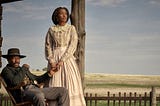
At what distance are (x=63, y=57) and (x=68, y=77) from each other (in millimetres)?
384

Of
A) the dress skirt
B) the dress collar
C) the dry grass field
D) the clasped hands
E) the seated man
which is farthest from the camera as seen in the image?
the dry grass field

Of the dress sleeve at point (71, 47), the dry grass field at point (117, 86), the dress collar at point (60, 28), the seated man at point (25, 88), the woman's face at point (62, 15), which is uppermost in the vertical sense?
the woman's face at point (62, 15)

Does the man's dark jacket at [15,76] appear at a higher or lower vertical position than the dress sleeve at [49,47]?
lower

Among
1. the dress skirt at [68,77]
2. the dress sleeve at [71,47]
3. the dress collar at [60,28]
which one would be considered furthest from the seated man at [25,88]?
the dress collar at [60,28]

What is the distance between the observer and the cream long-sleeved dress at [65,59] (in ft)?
27.1

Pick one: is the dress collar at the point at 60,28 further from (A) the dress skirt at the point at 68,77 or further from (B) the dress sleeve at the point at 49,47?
(A) the dress skirt at the point at 68,77

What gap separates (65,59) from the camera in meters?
8.20

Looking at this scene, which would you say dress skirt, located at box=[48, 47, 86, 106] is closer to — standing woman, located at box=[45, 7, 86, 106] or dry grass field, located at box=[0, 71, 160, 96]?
standing woman, located at box=[45, 7, 86, 106]

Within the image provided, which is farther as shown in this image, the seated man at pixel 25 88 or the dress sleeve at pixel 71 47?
the dress sleeve at pixel 71 47

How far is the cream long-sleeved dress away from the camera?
8.25m

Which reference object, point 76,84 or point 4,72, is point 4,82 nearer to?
point 4,72

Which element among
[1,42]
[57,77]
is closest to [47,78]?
[57,77]

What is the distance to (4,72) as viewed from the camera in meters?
7.82

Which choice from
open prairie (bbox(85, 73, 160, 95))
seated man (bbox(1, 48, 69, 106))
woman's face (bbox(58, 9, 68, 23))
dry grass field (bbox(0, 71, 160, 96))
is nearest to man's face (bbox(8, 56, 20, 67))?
seated man (bbox(1, 48, 69, 106))
